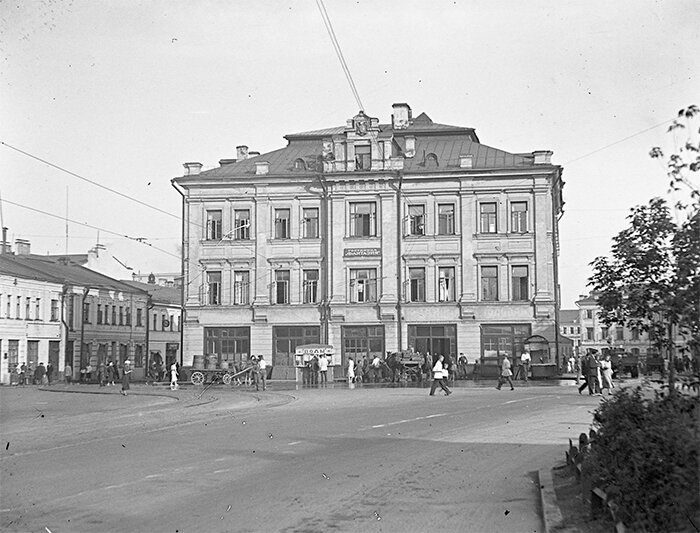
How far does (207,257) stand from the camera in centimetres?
5947

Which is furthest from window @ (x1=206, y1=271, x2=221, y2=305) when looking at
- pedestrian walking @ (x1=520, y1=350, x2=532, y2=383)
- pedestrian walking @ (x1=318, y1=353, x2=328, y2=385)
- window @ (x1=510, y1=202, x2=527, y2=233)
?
pedestrian walking @ (x1=520, y1=350, x2=532, y2=383)

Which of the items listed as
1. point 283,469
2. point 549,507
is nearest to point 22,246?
point 283,469

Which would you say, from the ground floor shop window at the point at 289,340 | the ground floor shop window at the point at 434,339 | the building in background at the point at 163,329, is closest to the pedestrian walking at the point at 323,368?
the ground floor shop window at the point at 289,340

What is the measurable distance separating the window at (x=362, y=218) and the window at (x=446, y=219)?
13.3 ft

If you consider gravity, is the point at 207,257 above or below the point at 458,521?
above

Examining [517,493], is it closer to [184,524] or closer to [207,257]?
[184,524]

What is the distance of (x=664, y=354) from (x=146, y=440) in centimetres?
1223

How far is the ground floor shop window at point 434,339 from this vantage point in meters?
56.7

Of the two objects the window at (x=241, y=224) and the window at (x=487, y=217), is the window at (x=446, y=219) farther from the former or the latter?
the window at (x=241, y=224)

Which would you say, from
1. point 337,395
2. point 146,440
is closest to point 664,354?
point 146,440

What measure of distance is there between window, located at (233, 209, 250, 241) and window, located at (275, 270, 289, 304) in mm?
3139

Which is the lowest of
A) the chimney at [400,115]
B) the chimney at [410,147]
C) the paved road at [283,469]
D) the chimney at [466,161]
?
the paved road at [283,469]

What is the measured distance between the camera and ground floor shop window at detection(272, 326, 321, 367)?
57844mm

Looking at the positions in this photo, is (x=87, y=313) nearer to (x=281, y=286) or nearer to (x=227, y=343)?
(x=227, y=343)
